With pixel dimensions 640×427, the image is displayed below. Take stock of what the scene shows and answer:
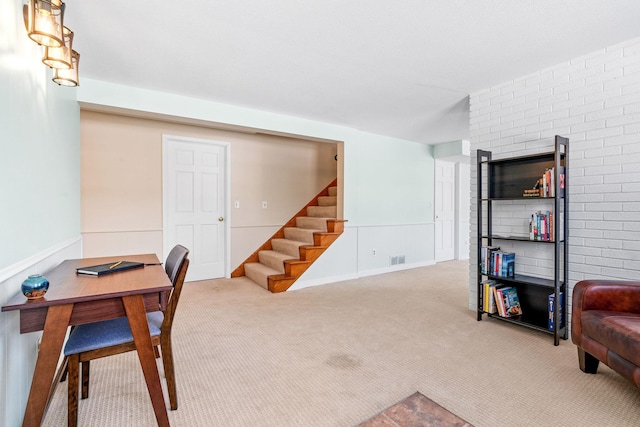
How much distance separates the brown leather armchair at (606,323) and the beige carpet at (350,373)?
200 millimetres

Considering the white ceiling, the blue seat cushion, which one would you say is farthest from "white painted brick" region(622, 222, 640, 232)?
the blue seat cushion

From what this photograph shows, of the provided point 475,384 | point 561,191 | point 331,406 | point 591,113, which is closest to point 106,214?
point 331,406

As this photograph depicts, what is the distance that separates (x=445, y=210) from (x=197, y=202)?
4.62 meters

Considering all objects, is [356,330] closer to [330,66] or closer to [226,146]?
[330,66]

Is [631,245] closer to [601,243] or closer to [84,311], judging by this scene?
[601,243]

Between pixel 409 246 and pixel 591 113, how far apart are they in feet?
11.3

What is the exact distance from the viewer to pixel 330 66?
8.79 feet

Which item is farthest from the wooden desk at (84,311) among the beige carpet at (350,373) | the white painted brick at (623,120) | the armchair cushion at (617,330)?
the white painted brick at (623,120)

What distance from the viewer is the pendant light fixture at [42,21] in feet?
4.39

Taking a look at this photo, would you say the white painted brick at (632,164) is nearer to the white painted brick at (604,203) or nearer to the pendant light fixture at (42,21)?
the white painted brick at (604,203)

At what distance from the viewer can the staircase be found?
4176 millimetres

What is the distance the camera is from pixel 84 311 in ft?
4.42

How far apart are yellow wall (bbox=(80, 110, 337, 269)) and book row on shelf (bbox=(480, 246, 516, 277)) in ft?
10.1

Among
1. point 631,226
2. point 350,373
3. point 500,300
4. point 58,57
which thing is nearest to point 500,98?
point 631,226
